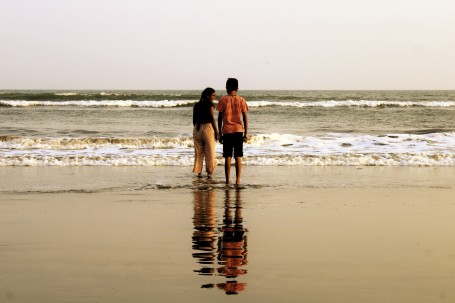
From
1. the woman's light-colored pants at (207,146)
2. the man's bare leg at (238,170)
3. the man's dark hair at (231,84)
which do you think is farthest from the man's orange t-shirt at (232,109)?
the woman's light-colored pants at (207,146)

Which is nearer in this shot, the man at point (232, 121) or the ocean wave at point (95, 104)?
the man at point (232, 121)

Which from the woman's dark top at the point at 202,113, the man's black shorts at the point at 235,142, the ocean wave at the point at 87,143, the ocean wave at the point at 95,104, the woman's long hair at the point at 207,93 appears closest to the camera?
the man's black shorts at the point at 235,142

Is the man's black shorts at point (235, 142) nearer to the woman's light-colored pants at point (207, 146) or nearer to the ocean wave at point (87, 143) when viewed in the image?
the woman's light-colored pants at point (207, 146)

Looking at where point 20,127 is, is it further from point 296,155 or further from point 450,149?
→ point 450,149

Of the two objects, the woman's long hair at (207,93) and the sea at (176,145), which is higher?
the woman's long hair at (207,93)

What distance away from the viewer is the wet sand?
4062 mm

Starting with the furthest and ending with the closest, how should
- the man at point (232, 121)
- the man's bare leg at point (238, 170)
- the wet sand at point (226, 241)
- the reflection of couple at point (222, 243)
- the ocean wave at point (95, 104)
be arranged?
the ocean wave at point (95, 104) < the man at point (232, 121) < the man's bare leg at point (238, 170) < the reflection of couple at point (222, 243) < the wet sand at point (226, 241)

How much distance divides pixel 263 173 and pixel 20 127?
14.7 m

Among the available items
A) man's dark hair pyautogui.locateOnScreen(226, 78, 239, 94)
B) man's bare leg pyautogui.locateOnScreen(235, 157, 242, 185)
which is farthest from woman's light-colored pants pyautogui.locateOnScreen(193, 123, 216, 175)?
man's dark hair pyautogui.locateOnScreen(226, 78, 239, 94)

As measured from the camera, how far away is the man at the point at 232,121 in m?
9.77

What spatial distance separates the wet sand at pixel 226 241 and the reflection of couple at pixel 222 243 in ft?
0.04

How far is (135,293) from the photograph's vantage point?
3957 millimetres

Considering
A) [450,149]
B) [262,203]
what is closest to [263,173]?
[262,203]

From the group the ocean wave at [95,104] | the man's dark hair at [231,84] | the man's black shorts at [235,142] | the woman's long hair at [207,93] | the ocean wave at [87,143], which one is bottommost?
the ocean wave at [87,143]
